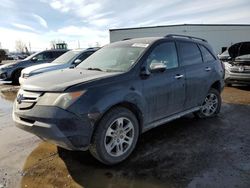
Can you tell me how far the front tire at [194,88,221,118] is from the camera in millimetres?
5676

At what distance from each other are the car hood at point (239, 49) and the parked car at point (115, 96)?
5.61 metres

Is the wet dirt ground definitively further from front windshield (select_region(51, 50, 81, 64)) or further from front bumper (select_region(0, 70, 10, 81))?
front bumper (select_region(0, 70, 10, 81))

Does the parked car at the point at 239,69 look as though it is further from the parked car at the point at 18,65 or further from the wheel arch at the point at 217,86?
the parked car at the point at 18,65

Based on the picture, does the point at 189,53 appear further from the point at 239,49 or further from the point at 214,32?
the point at 214,32

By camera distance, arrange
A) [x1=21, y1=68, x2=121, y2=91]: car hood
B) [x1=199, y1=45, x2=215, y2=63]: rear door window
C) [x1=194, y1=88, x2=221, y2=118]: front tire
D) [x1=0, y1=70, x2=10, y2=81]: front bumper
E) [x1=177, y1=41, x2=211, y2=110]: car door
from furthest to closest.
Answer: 1. [x1=0, y1=70, x2=10, y2=81]: front bumper
2. [x1=194, y1=88, x2=221, y2=118]: front tire
3. [x1=199, y1=45, x2=215, y2=63]: rear door window
4. [x1=177, y1=41, x2=211, y2=110]: car door
5. [x1=21, y1=68, x2=121, y2=91]: car hood

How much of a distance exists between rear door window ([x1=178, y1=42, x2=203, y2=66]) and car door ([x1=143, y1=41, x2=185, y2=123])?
0.20 meters

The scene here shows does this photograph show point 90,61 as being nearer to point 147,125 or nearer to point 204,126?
point 147,125

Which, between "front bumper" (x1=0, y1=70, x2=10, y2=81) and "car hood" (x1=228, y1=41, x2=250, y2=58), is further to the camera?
"front bumper" (x1=0, y1=70, x2=10, y2=81)

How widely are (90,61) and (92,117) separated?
182cm

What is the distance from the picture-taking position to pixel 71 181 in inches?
126

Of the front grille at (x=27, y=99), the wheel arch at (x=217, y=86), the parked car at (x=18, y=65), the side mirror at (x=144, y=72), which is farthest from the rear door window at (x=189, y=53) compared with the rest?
the parked car at (x=18, y=65)

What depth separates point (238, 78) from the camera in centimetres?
893

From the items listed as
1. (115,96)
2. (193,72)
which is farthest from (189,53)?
(115,96)

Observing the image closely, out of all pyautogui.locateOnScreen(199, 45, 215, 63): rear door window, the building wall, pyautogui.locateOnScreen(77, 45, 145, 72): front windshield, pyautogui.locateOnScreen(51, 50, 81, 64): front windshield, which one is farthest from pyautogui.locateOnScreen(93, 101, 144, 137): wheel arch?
the building wall
